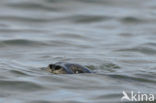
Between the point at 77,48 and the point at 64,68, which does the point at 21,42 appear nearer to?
the point at 77,48

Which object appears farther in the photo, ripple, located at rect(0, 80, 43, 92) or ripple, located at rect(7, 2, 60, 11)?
ripple, located at rect(7, 2, 60, 11)

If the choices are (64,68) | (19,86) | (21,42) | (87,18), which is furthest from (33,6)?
(19,86)

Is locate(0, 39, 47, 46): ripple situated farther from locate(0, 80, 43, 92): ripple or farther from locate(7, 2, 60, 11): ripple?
locate(7, 2, 60, 11): ripple

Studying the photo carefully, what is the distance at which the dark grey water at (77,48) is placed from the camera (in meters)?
8.19

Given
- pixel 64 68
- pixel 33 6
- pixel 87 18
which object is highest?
pixel 33 6

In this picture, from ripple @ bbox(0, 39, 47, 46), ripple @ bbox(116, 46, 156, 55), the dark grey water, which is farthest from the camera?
ripple @ bbox(0, 39, 47, 46)

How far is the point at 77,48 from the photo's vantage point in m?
12.1

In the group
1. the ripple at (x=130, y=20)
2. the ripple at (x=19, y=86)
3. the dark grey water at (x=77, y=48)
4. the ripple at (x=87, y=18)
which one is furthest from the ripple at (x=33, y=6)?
the ripple at (x=19, y=86)

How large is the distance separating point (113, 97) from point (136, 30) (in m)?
7.17

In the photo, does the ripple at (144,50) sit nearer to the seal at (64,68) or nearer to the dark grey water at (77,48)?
the dark grey water at (77,48)

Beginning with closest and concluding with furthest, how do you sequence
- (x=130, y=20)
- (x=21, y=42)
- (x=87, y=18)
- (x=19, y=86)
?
(x=19, y=86), (x=21, y=42), (x=130, y=20), (x=87, y=18)

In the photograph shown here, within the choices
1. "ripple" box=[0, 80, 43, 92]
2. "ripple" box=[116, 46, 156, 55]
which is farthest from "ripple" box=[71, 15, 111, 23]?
"ripple" box=[0, 80, 43, 92]

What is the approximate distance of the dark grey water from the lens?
8.19 metres

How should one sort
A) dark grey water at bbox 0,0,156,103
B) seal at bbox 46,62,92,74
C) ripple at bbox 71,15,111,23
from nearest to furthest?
dark grey water at bbox 0,0,156,103 < seal at bbox 46,62,92,74 < ripple at bbox 71,15,111,23
